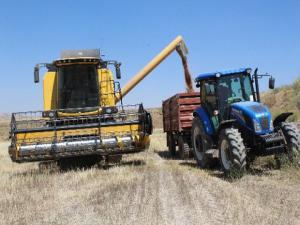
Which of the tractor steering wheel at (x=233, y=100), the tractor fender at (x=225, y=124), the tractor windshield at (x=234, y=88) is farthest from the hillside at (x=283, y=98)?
the tractor fender at (x=225, y=124)

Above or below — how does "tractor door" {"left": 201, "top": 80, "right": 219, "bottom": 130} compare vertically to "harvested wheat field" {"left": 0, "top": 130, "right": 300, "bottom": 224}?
above

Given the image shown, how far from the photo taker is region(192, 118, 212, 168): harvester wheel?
1101 centimetres

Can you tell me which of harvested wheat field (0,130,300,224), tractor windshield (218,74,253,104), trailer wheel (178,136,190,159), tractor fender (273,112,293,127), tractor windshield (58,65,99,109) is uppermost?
tractor windshield (58,65,99,109)

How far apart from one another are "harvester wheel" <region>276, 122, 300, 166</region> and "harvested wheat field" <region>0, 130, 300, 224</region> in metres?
0.32

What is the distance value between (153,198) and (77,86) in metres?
6.29

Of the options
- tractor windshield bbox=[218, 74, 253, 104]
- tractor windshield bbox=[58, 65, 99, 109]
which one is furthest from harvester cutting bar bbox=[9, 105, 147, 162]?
tractor windshield bbox=[218, 74, 253, 104]

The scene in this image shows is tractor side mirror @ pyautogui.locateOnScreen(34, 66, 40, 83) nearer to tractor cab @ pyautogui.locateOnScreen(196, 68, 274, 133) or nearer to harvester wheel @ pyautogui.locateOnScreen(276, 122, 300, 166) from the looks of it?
tractor cab @ pyautogui.locateOnScreen(196, 68, 274, 133)

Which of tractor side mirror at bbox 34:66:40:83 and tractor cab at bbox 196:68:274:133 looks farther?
tractor side mirror at bbox 34:66:40:83

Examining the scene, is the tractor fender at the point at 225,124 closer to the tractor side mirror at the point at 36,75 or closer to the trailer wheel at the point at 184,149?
the trailer wheel at the point at 184,149

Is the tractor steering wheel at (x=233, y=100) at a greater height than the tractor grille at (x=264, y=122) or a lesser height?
greater

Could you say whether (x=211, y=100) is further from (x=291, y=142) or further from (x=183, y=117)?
(x=183, y=117)

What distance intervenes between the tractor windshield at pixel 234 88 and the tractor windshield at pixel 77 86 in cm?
359

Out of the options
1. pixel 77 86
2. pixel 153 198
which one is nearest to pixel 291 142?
pixel 153 198

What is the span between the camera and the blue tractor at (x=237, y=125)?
9109mm
